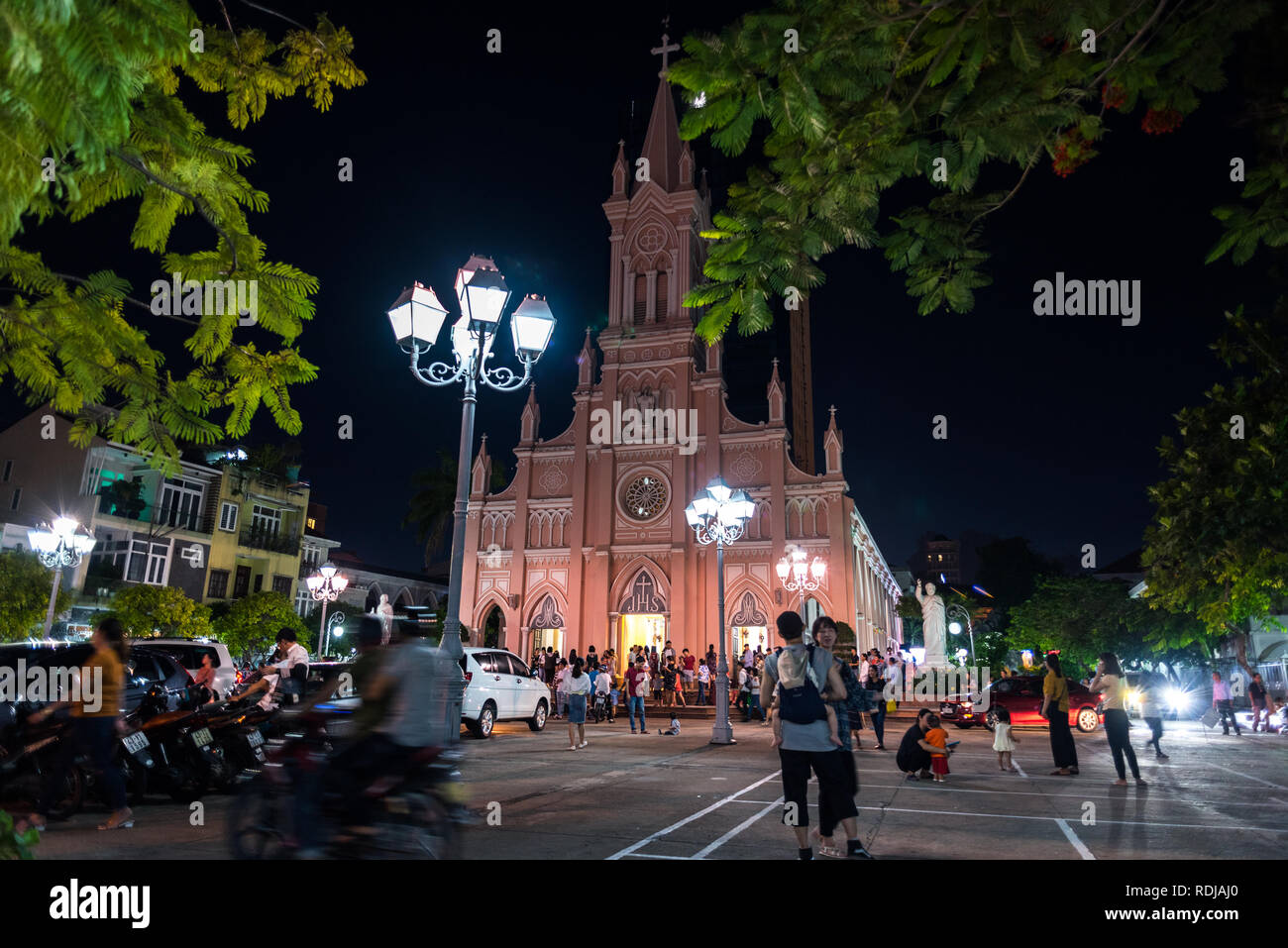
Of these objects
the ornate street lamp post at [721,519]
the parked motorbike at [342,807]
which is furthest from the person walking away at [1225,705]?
the parked motorbike at [342,807]

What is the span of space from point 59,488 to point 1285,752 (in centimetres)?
4264

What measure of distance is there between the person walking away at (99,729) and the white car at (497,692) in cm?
733

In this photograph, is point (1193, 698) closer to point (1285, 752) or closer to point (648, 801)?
point (1285, 752)

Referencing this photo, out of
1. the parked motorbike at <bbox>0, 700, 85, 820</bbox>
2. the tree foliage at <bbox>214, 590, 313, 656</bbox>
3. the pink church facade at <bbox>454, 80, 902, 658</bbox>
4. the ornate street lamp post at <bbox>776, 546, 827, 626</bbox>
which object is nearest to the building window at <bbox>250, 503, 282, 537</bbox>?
the tree foliage at <bbox>214, 590, 313, 656</bbox>

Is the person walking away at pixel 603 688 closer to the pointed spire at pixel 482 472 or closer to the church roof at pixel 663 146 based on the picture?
the pointed spire at pixel 482 472

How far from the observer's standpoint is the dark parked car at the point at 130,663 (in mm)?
8102

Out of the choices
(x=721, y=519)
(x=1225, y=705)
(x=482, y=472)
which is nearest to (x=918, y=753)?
(x=721, y=519)

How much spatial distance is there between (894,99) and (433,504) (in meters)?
41.6

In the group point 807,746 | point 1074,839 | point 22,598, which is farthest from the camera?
point 22,598

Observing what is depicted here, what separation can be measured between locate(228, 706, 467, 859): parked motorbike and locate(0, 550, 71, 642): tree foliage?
2598cm

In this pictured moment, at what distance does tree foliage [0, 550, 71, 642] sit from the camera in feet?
80.5

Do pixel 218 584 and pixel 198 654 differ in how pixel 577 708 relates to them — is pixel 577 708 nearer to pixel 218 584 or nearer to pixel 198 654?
pixel 198 654

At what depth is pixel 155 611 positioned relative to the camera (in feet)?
87.6
